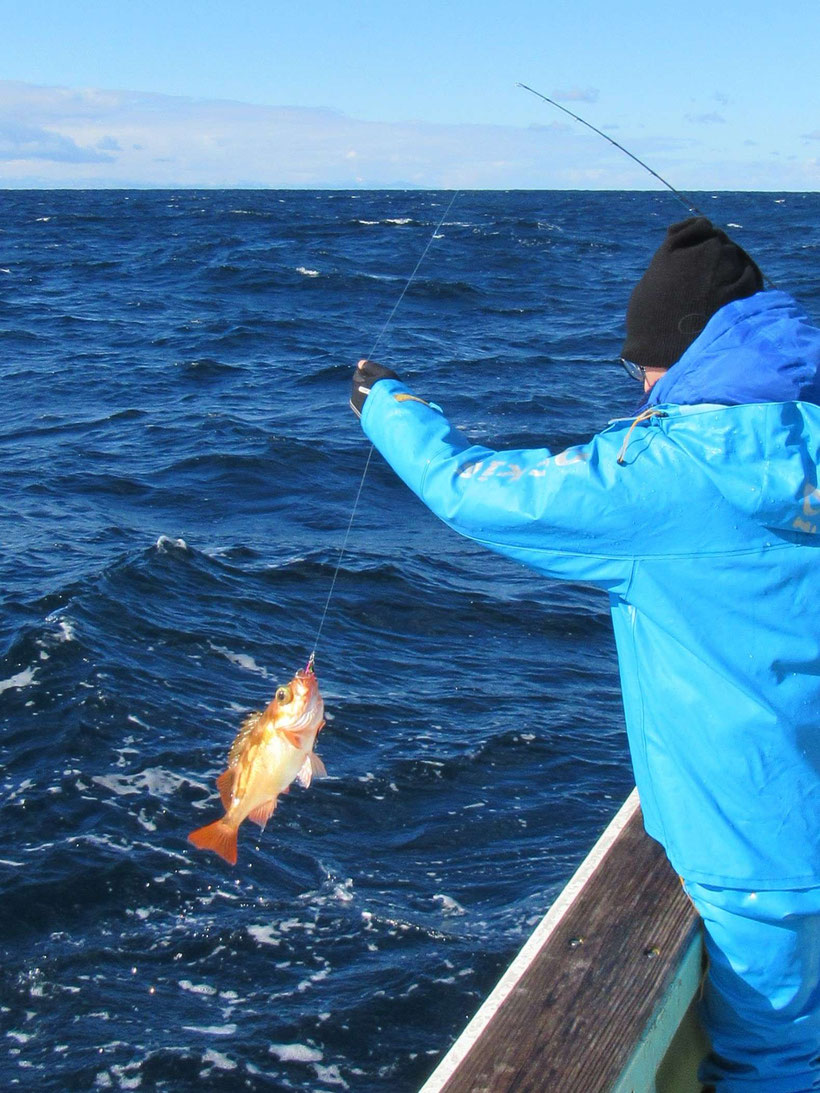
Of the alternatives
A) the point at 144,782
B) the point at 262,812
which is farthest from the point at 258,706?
the point at 262,812

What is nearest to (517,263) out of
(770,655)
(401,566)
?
(401,566)

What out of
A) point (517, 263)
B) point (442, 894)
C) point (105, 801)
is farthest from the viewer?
point (517, 263)

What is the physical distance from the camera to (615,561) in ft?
6.92

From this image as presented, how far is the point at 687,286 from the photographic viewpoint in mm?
2451

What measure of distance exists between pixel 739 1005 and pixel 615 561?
1019 millimetres

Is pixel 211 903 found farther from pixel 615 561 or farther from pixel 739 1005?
pixel 615 561

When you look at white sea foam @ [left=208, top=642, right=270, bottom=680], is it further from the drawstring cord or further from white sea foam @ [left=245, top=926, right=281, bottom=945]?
the drawstring cord

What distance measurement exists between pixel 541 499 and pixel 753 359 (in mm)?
485

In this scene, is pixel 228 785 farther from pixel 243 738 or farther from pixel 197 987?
pixel 197 987

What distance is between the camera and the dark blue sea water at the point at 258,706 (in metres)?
4.75

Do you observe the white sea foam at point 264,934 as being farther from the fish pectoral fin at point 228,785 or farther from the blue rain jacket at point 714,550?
the blue rain jacket at point 714,550

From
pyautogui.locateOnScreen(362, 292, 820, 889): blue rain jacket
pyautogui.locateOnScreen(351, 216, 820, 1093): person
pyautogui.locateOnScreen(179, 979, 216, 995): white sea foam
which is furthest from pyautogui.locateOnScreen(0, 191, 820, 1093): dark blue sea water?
pyautogui.locateOnScreen(362, 292, 820, 889): blue rain jacket

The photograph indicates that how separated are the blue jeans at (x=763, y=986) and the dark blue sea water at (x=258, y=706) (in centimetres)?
239

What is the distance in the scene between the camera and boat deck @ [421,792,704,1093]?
2.22 metres
